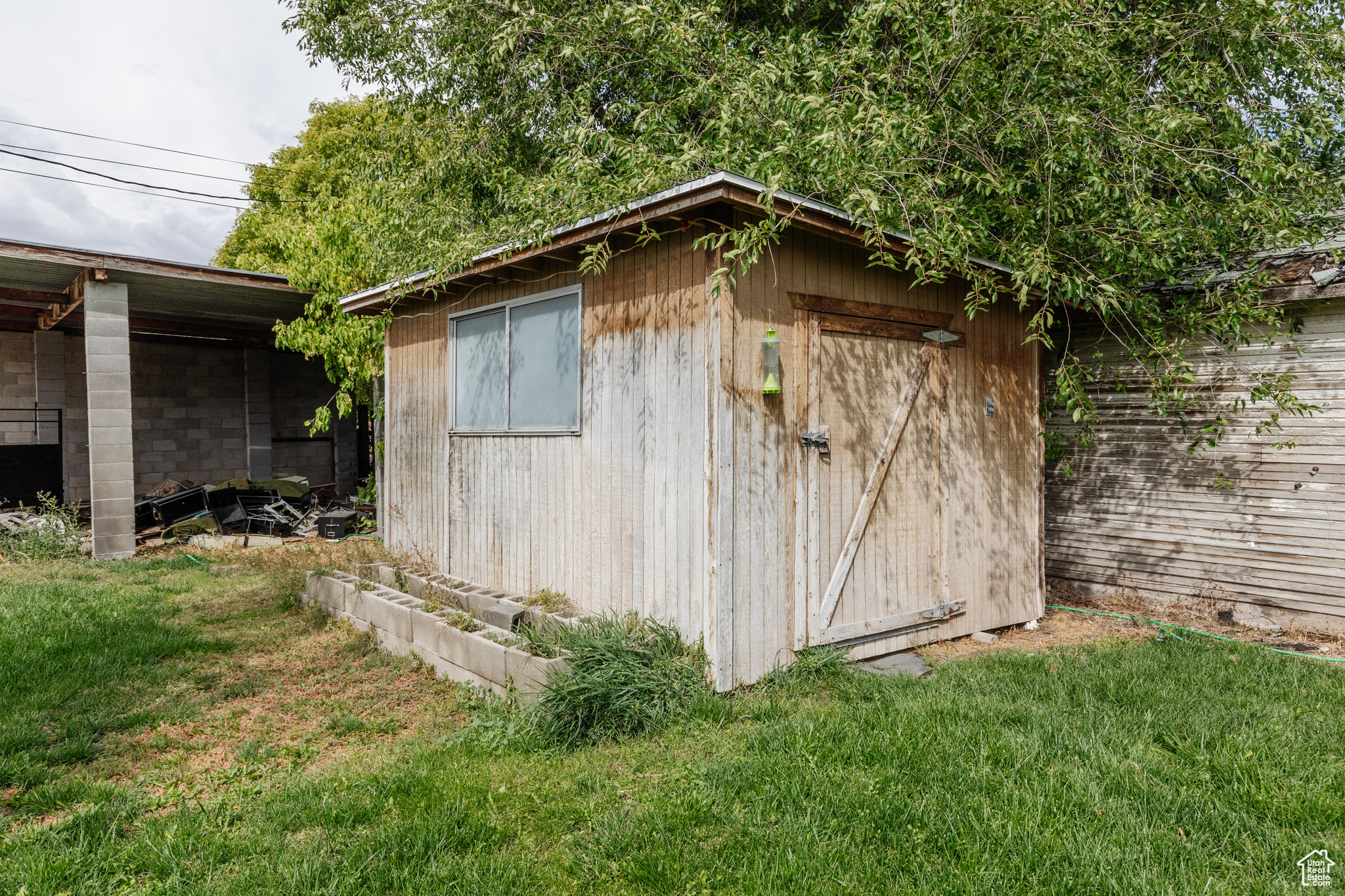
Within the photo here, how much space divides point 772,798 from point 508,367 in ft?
11.7

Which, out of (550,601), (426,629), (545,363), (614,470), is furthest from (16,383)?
(614,470)

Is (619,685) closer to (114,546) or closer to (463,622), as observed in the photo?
(463,622)

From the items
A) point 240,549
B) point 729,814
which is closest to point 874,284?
point 729,814

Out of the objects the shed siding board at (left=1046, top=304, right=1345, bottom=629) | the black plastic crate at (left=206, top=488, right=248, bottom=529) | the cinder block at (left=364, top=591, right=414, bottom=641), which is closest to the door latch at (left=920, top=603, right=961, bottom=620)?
the shed siding board at (left=1046, top=304, right=1345, bottom=629)

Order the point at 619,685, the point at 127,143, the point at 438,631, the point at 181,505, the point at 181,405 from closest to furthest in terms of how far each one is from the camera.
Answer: the point at 619,685
the point at 438,631
the point at 181,505
the point at 181,405
the point at 127,143

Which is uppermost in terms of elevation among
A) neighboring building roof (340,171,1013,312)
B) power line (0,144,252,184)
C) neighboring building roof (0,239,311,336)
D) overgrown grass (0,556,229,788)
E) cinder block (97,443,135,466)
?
power line (0,144,252,184)

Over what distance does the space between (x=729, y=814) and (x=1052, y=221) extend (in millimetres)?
4919

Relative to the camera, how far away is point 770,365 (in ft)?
13.5

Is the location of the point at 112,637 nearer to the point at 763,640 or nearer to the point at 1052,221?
the point at 763,640

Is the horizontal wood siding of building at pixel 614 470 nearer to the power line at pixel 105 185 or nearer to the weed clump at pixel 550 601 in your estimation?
the weed clump at pixel 550 601

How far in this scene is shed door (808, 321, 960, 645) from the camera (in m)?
4.50

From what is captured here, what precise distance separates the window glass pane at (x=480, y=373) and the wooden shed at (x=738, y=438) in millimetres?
19

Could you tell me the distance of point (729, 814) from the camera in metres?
2.75

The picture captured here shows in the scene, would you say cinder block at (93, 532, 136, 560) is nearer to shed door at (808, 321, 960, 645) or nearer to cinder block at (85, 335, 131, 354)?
cinder block at (85, 335, 131, 354)
